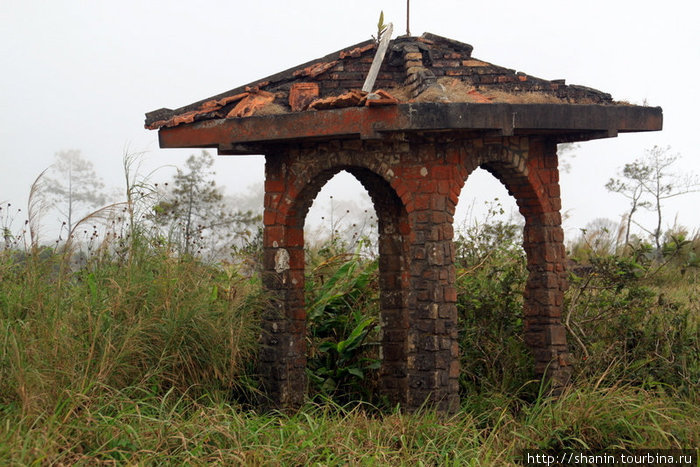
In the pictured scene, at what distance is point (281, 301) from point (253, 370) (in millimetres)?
710

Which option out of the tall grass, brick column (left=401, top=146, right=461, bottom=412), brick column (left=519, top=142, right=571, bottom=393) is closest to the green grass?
the tall grass

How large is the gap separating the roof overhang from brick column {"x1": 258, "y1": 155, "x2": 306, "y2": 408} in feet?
1.38

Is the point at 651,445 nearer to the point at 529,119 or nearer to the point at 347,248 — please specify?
the point at 529,119

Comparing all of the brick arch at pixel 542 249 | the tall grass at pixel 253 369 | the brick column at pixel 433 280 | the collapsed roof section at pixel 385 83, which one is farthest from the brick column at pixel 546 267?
the brick column at pixel 433 280

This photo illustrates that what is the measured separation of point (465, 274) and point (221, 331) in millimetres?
3231

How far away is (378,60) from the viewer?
629 centimetres

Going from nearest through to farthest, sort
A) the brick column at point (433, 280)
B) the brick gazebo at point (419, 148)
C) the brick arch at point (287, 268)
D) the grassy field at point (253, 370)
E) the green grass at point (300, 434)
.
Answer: the green grass at point (300, 434), the grassy field at point (253, 370), the brick gazebo at point (419, 148), the brick column at point (433, 280), the brick arch at point (287, 268)

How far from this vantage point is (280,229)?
21.9ft

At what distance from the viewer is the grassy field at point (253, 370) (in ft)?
15.8

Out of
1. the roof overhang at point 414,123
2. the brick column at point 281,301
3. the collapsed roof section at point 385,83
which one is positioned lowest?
the brick column at point 281,301

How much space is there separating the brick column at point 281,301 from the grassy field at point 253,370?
182 mm

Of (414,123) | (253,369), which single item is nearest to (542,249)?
(414,123)

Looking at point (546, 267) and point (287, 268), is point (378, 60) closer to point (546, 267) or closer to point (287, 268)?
point (287, 268)

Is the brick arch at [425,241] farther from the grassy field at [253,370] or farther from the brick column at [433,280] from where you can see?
the grassy field at [253,370]
